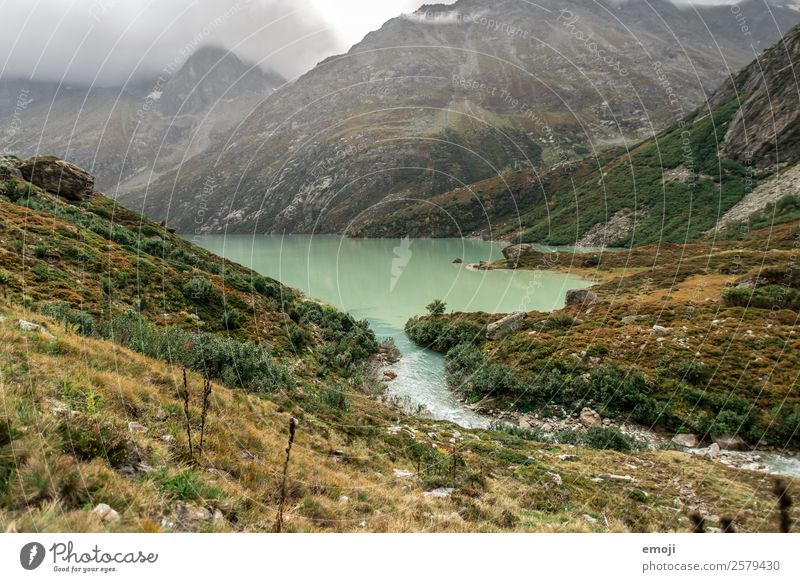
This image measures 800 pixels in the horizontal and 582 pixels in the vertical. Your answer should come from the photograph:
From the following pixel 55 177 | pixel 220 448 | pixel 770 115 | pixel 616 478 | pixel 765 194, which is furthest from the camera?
pixel 770 115

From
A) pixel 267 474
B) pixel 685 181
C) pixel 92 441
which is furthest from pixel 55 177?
pixel 685 181

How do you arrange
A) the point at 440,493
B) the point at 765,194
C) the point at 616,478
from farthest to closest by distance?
1. the point at 765,194
2. the point at 616,478
3. the point at 440,493

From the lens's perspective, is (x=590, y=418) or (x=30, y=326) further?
(x=590, y=418)

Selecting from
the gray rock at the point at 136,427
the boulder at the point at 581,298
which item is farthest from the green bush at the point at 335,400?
the boulder at the point at 581,298

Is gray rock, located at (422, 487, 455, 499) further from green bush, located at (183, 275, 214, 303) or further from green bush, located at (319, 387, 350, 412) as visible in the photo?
green bush, located at (183, 275, 214, 303)

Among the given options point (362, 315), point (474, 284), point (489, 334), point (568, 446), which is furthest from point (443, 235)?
point (568, 446)

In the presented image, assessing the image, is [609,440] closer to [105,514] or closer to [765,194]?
[105,514]

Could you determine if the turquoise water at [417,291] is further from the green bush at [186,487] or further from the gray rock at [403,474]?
the green bush at [186,487]
